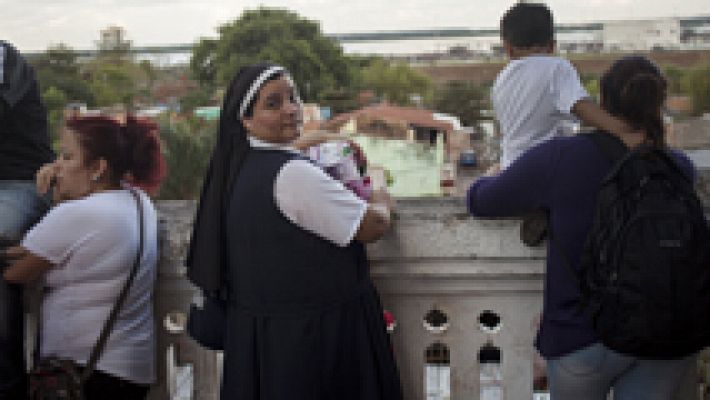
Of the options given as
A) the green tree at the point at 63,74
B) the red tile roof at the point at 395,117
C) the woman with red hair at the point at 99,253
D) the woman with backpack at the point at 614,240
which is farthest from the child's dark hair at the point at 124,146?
the green tree at the point at 63,74

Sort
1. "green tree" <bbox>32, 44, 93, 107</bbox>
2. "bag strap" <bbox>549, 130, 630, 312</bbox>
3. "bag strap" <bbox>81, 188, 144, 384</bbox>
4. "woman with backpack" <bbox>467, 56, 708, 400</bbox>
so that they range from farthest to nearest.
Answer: "green tree" <bbox>32, 44, 93, 107</bbox> < "bag strap" <bbox>81, 188, 144, 384</bbox> < "bag strap" <bbox>549, 130, 630, 312</bbox> < "woman with backpack" <bbox>467, 56, 708, 400</bbox>

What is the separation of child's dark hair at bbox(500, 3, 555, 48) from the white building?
10932cm

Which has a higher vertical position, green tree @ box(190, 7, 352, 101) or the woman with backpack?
green tree @ box(190, 7, 352, 101)

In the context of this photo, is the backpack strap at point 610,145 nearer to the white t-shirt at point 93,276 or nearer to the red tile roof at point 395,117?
the white t-shirt at point 93,276

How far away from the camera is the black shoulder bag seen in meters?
1.78

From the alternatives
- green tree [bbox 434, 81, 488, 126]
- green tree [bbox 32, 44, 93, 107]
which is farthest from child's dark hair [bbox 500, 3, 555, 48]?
green tree [bbox 434, 81, 488, 126]

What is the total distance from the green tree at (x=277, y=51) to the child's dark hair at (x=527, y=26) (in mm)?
45717

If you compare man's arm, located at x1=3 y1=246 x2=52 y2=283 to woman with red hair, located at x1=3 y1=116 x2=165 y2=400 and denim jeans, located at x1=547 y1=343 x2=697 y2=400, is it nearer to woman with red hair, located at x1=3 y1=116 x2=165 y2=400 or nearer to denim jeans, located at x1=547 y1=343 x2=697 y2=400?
woman with red hair, located at x1=3 y1=116 x2=165 y2=400

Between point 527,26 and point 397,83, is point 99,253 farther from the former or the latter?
point 397,83

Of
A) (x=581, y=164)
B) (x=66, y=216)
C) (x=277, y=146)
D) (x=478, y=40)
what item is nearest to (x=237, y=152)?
(x=277, y=146)

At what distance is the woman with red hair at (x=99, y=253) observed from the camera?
1774 mm

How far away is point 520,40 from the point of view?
2.14 metres

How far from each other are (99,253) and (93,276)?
0.20 ft

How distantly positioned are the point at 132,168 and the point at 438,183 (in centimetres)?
3338
